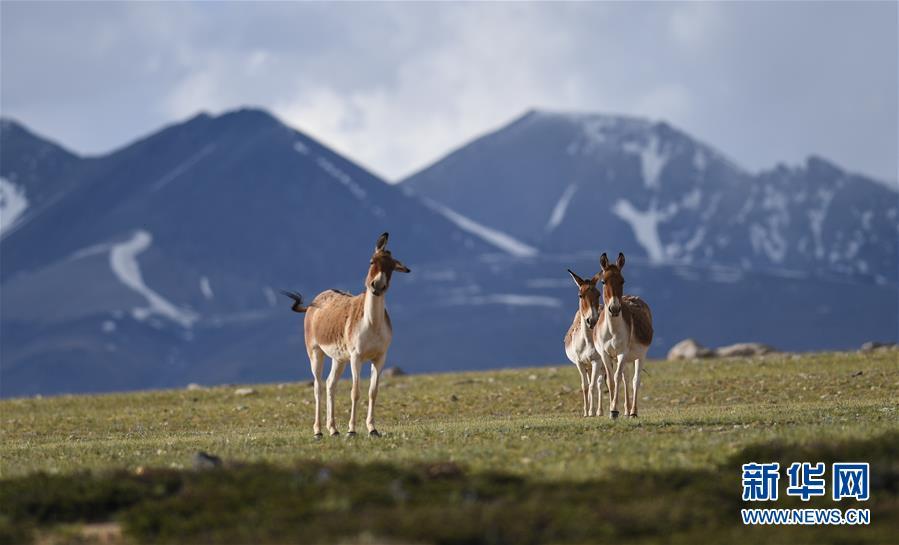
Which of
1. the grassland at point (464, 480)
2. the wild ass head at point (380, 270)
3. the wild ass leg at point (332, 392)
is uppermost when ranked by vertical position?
the wild ass head at point (380, 270)

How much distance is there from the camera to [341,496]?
19422 millimetres

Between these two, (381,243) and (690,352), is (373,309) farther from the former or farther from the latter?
(690,352)

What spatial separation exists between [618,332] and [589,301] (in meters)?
1.81

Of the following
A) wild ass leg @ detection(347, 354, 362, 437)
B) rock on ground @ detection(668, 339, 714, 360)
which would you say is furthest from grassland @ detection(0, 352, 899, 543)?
rock on ground @ detection(668, 339, 714, 360)

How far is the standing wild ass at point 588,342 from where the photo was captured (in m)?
35.2

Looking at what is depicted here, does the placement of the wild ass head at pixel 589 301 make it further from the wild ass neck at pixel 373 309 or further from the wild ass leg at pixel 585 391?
the wild ass neck at pixel 373 309

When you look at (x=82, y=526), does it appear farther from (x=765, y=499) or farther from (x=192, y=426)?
(x=192, y=426)

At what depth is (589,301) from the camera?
116ft

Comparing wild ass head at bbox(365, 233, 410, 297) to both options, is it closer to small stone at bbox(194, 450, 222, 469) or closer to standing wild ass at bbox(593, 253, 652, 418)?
standing wild ass at bbox(593, 253, 652, 418)

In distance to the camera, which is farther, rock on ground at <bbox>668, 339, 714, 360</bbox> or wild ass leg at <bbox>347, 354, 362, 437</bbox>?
rock on ground at <bbox>668, 339, 714, 360</bbox>

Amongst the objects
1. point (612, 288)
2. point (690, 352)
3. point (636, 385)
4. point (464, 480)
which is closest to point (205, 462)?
point (464, 480)

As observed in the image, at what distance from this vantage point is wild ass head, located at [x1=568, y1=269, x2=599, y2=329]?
34.7 m

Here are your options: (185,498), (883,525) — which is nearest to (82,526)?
(185,498)

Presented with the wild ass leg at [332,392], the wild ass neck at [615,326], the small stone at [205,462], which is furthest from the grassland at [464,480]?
the wild ass neck at [615,326]
